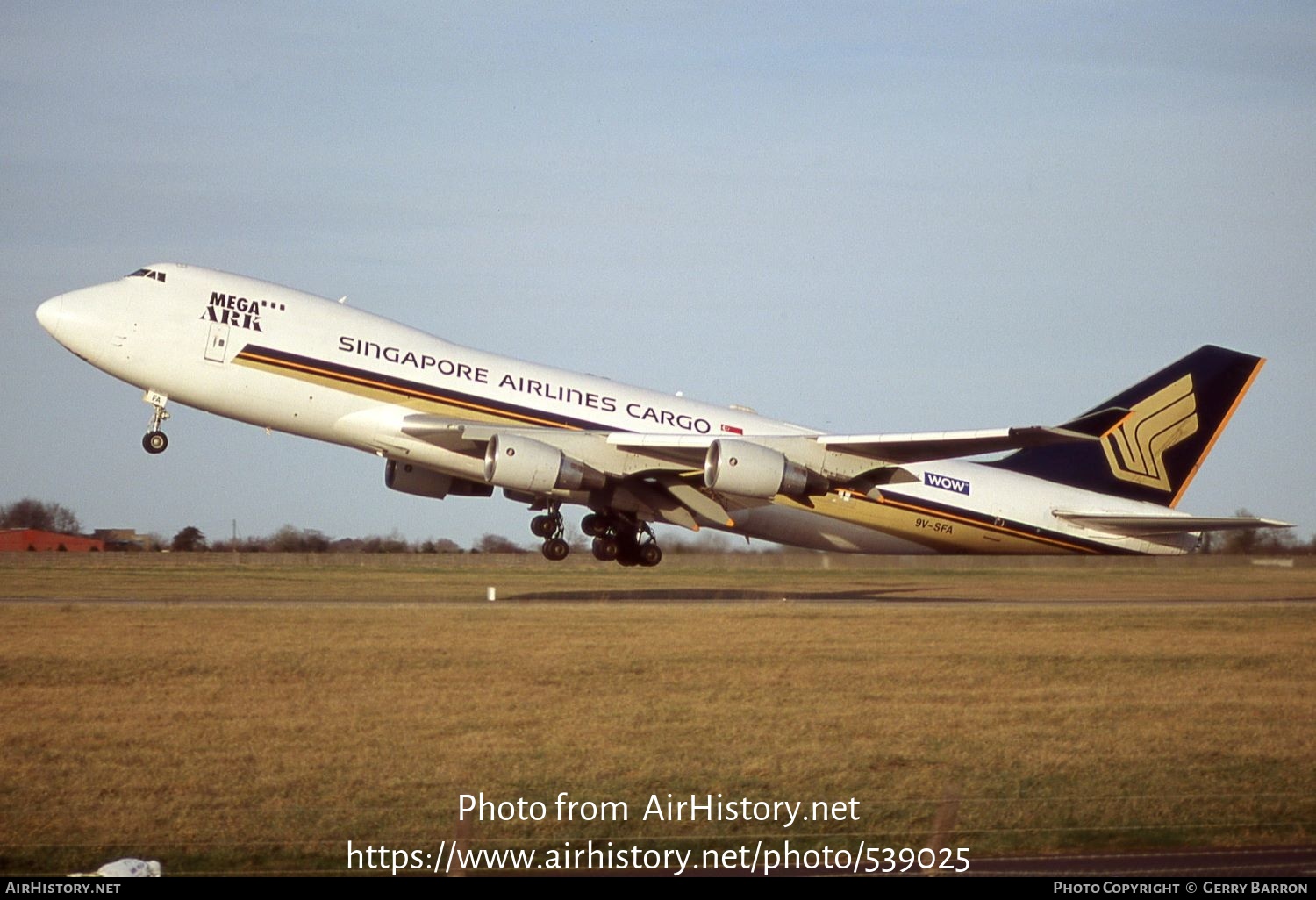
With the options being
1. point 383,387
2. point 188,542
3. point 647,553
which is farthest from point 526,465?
point 188,542

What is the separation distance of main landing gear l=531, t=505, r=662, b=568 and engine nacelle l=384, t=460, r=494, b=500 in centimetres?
169

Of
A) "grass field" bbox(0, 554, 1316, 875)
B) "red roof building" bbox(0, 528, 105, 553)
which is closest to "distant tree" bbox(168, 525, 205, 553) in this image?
"red roof building" bbox(0, 528, 105, 553)

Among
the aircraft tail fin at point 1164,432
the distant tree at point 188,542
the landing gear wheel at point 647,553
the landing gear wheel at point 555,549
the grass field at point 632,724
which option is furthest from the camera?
the distant tree at point 188,542

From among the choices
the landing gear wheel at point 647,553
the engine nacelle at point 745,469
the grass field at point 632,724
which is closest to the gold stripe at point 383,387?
the engine nacelle at point 745,469

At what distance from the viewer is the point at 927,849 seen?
12.3 meters

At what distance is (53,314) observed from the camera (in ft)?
102

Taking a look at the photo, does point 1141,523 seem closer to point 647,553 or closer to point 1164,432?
point 1164,432

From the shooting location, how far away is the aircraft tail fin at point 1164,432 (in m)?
39.6

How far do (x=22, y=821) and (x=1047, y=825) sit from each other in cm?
980

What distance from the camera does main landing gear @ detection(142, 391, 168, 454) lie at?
31859 mm

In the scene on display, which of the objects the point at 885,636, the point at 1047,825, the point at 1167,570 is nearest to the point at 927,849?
the point at 1047,825

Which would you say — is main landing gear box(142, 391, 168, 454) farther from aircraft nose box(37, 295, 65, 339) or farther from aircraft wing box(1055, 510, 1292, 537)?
aircraft wing box(1055, 510, 1292, 537)

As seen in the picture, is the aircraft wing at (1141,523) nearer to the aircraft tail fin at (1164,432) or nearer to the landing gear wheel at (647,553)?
the aircraft tail fin at (1164,432)

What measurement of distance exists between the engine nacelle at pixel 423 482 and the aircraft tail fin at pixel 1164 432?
52.6 ft
